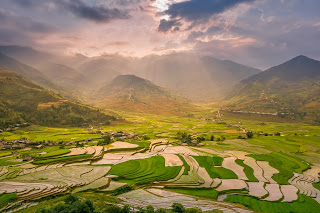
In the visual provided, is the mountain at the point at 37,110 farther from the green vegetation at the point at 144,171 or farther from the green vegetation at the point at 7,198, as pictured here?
the green vegetation at the point at 144,171

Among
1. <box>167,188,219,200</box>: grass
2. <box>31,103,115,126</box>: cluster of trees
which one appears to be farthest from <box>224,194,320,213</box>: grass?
<box>31,103,115,126</box>: cluster of trees

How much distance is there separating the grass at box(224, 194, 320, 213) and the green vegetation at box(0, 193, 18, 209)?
41023mm

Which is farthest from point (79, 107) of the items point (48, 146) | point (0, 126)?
point (48, 146)

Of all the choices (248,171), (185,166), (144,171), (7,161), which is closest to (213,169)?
(185,166)

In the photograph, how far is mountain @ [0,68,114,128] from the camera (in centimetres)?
13338

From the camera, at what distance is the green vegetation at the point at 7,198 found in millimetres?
33334

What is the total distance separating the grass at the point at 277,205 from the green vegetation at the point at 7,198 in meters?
41.0

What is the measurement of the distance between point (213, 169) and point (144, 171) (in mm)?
20681

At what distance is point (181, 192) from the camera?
42406 mm

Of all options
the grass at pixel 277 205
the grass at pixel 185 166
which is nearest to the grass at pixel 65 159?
the grass at pixel 185 166

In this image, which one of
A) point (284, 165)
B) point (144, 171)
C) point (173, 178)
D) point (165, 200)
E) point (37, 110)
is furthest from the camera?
point (37, 110)

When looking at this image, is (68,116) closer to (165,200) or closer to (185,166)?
(185,166)

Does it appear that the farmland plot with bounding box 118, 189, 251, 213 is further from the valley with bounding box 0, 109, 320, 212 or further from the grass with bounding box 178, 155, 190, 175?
the grass with bounding box 178, 155, 190, 175

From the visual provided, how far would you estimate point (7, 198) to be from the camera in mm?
34656
